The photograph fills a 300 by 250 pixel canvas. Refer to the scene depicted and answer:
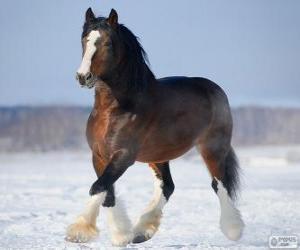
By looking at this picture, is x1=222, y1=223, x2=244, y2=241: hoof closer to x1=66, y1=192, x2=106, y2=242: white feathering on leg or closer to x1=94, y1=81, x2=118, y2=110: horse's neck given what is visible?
x1=66, y1=192, x2=106, y2=242: white feathering on leg

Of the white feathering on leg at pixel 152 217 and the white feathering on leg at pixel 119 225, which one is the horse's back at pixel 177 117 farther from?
the white feathering on leg at pixel 152 217

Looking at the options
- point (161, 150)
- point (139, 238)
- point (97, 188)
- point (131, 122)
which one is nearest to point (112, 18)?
point (131, 122)

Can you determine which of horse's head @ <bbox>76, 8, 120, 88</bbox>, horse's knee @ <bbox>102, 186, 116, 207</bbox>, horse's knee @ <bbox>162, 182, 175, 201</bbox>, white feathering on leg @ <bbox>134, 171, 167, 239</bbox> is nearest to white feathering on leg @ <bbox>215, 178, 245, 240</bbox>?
horse's knee @ <bbox>162, 182, 175, 201</bbox>

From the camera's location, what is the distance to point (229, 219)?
6094 millimetres

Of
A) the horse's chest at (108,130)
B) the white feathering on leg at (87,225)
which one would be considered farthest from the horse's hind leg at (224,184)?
the white feathering on leg at (87,225)

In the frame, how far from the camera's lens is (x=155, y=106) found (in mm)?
5352

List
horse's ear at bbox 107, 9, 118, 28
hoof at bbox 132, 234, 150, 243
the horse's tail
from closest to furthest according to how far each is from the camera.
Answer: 1. horse's ear at bbox 107, 9, 118, 28
2. hoof at bbox 132, 234, 150, 243
3. the horse's tail

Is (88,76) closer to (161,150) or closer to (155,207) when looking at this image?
(161,150)

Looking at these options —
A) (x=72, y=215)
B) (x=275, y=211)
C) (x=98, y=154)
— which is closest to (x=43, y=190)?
(x=72, y=215)

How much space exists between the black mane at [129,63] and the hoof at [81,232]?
49.0 inches

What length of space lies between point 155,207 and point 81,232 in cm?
128

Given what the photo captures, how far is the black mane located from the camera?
5.11m

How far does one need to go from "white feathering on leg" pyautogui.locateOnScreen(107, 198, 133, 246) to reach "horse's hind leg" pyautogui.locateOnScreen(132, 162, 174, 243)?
0.29m

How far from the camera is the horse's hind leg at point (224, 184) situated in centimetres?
607
